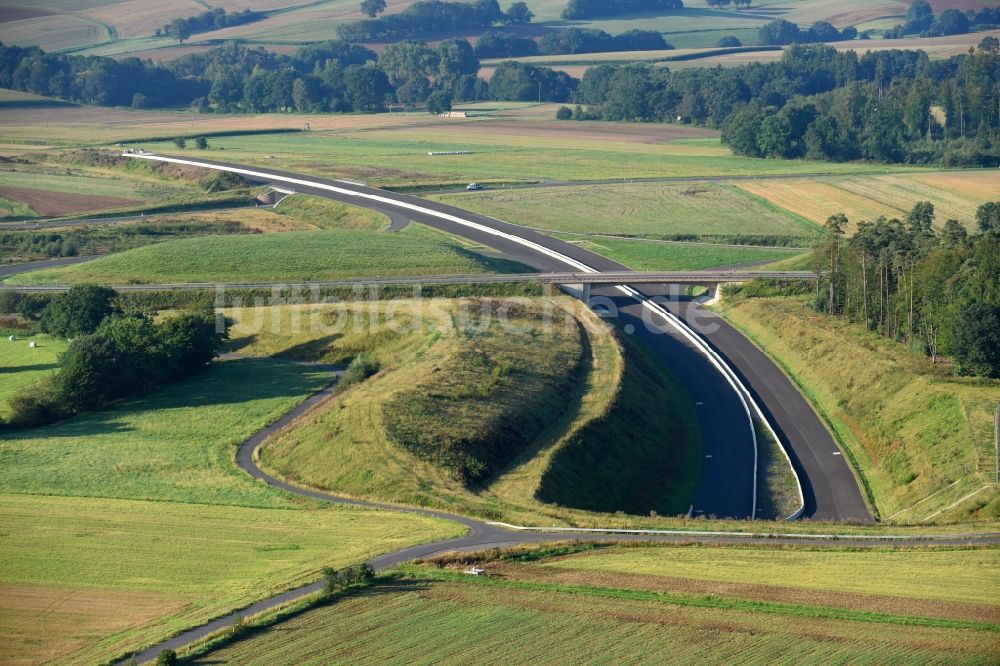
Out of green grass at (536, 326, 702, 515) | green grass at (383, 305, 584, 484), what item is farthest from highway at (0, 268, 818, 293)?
green grass at (536, 326, 702, 515)

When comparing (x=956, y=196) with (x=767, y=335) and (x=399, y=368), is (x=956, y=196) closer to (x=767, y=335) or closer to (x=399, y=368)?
(x=767, y=335)

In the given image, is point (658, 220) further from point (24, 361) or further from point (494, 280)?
point (24, 361)

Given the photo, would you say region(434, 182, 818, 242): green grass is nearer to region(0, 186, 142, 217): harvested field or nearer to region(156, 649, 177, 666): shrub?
region(0, 186, 142, 217): harvested field

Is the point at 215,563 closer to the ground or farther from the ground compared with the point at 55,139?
closer to the ground

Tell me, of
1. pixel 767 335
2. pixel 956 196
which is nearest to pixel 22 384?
pixel 767 335

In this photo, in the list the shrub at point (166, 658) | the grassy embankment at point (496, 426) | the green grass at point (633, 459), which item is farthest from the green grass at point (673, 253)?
the shrub at point (166, 658)

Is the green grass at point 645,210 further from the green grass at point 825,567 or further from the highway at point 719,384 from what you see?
the green grass at point 825,567
